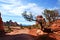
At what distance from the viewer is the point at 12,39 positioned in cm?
2802

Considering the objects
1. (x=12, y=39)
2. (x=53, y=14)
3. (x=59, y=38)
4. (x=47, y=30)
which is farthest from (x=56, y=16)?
(x=12, y=39)

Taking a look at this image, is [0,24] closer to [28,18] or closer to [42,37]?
[28,18]

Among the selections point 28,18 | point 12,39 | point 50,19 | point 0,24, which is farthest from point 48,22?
point 12,39

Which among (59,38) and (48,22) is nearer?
(59,38)

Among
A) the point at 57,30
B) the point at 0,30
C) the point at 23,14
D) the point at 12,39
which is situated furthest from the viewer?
the point at 23,14

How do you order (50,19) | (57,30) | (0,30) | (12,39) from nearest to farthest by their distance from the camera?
(12,39), (57,30), (0,30), (50,19)

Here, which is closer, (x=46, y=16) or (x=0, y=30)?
(x=0, y=30)

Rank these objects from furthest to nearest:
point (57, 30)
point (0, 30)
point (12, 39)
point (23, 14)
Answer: point (23, 14), point (0, 30), point (57, 30), point (12, 39)

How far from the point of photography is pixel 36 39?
94.5 feet

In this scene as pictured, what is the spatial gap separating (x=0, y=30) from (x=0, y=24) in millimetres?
1590

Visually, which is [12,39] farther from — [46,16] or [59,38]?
[46,16]

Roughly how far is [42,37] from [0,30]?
13.8m

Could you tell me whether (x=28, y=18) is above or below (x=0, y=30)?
above

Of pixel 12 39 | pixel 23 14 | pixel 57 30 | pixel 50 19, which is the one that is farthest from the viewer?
pixel 50 19
